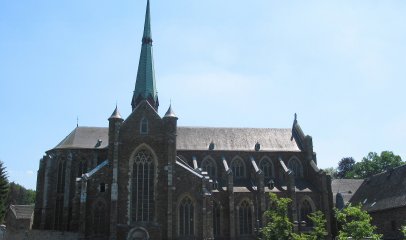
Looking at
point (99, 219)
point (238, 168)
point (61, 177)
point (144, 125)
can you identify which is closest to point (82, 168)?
point (61, 177)

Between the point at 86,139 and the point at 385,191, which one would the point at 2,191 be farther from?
the point at 385,191

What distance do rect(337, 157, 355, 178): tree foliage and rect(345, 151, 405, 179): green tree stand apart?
12360mm

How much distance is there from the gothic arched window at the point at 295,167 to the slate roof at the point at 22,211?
32.7 metres

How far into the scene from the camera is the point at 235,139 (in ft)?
197

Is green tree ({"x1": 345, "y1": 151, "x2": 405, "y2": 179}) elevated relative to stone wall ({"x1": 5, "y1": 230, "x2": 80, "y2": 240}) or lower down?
elevated

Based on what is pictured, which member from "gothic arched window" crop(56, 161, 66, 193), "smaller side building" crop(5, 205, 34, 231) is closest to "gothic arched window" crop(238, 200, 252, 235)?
"gothic arched window" crop(56, 161, 66, 193)

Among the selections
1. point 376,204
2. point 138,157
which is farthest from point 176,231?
point 376,204

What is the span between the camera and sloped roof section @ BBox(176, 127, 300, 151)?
58062 millimetres

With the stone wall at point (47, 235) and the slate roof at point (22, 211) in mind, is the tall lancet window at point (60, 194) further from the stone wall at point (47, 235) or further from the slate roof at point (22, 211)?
the stone wall at point (47, 235)

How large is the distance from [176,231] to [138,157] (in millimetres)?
8703

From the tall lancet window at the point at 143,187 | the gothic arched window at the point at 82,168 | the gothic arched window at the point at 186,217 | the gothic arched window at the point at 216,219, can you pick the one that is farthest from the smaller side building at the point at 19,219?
the gothic arched window at the point at 216,219

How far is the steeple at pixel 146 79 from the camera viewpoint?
59.6 meters

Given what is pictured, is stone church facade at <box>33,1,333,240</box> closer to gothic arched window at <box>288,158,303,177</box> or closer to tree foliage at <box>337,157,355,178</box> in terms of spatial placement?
gothic arched window at <box>288,158,303,177</box>

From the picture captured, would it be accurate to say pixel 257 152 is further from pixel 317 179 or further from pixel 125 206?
pixel 125 206
